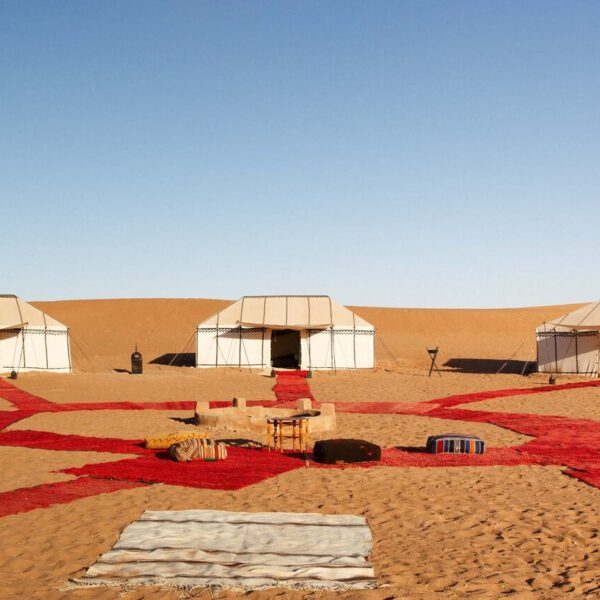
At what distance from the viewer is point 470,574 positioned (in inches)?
300

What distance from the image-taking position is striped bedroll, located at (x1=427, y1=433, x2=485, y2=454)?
1515cm

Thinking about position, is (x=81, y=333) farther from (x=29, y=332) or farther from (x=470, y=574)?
(x=470, y=574)

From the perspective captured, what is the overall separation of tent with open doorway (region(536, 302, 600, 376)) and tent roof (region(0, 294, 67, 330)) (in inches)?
876

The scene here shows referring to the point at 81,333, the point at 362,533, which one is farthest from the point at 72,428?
the point at 81,333

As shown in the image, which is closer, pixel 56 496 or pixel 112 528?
pixel 112 528

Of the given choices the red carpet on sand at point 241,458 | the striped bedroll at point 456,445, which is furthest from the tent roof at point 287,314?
the striped bedroll at point 456,445

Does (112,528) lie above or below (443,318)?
below

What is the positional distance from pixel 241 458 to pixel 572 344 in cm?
2378

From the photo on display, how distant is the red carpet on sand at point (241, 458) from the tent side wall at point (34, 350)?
36.9ft

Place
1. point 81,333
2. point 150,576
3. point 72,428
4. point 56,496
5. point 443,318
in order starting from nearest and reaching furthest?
point 150,576 → point 56,496 → point 72,428 → point 81,333 → point 443,318

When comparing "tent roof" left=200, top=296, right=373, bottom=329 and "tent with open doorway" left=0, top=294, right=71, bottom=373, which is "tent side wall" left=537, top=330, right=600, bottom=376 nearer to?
"tent roof" left=200, top=296, right=373, bottom=329

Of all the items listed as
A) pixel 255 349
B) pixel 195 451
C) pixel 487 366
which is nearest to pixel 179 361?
pixel 255 349

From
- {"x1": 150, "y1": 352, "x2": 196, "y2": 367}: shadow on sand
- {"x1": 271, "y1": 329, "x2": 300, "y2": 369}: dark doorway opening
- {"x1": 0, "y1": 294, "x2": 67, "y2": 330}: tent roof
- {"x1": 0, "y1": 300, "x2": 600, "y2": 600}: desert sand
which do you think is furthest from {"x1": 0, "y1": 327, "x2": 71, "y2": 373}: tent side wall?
{"x1": 271, "y1": 329, "x2": 300, "y2": 369}: dark doorway opening

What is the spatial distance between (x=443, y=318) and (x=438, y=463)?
229ft
